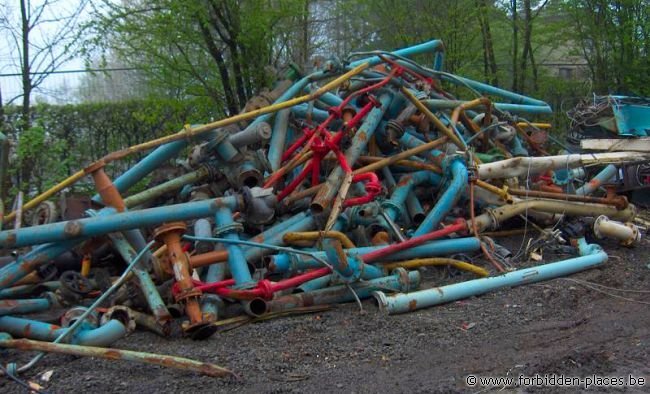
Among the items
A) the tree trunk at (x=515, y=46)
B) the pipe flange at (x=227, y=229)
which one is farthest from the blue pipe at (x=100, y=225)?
the tree trunk at (x=515, y=46)

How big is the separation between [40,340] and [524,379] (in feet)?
8.77

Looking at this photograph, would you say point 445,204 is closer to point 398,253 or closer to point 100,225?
point 398,253

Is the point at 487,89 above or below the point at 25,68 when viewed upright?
below

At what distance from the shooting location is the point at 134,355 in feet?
10.9

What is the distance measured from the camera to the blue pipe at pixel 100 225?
13.3ft

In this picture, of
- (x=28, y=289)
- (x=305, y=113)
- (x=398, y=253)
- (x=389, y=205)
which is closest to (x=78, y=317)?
(x=28, y=289)

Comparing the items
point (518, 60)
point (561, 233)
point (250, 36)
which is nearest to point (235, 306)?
point (561, 233)

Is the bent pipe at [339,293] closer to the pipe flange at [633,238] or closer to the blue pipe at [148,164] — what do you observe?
the blue pipe at [148,164]

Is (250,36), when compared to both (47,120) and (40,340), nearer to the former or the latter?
(47,120)

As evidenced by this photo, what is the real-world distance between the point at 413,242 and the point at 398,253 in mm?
143

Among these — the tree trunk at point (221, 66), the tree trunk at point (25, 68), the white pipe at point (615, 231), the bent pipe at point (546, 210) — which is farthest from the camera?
the tree trunk at point (221, 66)

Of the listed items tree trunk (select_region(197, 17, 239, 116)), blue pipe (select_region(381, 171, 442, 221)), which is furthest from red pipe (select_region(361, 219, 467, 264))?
tree trunk (select_region(197, 17, 239, 116))

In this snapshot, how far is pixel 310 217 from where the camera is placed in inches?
209

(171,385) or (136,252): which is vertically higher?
(136,252)
